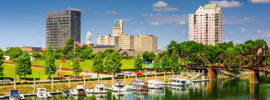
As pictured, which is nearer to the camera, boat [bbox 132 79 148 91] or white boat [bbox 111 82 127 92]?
white boat [bbox 111 82 127 92]

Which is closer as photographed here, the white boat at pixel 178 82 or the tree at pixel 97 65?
the tree at pixel 97 65

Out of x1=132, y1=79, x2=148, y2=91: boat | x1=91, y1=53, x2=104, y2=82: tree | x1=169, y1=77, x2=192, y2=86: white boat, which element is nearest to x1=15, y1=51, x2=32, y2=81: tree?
x1=91, y1=53, x2=104, y2=82: tree

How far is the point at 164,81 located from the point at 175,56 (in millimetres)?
23377

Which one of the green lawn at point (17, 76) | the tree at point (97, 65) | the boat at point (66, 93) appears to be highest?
the tree at point (97, 65)

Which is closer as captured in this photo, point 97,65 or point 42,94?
point 42,94

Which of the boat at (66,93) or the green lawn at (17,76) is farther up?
the green lawn at (17,76)

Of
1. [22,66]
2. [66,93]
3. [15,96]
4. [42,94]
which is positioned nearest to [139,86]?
[66,93]

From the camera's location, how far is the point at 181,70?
150 metres

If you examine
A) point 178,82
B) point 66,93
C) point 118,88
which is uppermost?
point 178,82

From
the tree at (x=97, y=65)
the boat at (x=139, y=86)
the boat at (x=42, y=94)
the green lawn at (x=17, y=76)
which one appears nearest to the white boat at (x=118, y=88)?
the boat at (x=139, y=86)

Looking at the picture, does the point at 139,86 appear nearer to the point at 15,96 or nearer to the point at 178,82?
the point at 178,82

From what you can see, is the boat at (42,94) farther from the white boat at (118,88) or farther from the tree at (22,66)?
the white boat at (118,88)

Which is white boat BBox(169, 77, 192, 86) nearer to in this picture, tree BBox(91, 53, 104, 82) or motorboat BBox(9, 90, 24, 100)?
tree BBox(91, 53, 104, 82)

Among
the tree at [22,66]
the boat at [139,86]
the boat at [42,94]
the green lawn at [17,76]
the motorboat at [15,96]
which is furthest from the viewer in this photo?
the green lawn at [17,76]
